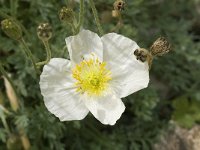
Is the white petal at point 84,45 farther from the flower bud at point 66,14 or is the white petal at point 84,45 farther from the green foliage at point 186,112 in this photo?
the green foliage at point 186,112

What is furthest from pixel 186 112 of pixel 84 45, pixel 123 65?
pixel 84 45

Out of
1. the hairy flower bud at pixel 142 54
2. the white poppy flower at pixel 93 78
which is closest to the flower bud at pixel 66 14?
the white poppy flower at pixel 93 78

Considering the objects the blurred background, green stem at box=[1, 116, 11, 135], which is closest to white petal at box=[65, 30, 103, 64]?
Result: the blurred background

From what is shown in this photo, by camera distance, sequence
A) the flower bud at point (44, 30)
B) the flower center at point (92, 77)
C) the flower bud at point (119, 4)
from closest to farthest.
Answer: the flower bud at point (44, 30), the flower bud at point (119, 4), the flower center at point (92, 77)

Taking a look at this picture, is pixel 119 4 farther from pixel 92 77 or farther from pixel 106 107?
pixel 106 107

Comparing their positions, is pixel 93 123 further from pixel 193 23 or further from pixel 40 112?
pixel 193 23

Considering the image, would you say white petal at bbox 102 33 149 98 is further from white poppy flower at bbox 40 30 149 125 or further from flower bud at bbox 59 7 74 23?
flower bud at bbox 59 7 74 23

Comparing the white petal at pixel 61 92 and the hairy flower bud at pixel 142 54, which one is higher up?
the hairy flower bud at pixel 142 54

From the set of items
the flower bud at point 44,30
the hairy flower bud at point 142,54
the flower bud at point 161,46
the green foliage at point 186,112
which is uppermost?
the flower bud at point 44,30
